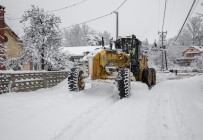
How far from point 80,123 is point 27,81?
7.77 meters

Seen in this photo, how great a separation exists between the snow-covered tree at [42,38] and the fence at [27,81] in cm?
375

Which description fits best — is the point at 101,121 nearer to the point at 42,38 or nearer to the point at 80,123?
the point at 80,123

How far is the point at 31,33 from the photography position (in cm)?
2095

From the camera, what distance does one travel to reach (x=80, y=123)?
628 cm

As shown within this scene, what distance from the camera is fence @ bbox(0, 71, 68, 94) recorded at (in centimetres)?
1177

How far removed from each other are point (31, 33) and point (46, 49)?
1908 millimetres

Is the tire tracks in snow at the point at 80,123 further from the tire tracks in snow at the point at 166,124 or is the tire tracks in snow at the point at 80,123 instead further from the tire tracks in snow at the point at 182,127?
the tire tracks in snow at the point at 182,127

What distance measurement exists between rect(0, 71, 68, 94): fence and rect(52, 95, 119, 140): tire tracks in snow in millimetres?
5176

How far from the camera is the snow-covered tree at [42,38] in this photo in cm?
2021

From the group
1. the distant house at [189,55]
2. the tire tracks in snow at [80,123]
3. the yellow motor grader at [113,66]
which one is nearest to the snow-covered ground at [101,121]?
the tire tracks in snow at [80,123]

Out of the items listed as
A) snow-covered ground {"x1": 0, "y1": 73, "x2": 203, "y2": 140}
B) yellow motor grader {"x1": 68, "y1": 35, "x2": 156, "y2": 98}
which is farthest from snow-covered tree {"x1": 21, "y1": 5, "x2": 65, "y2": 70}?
snow-covered ground {"x1": 0, "y1": 73, "x2": 203, "y2": 140}

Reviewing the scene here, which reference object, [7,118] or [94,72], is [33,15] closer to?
[94,72]

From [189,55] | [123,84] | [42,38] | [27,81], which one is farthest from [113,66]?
[189,55]

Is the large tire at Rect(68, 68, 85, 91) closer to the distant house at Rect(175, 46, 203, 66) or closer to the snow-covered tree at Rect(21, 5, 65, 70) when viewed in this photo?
the snow-covered tree at Rect(21, 5, 65, 70)
